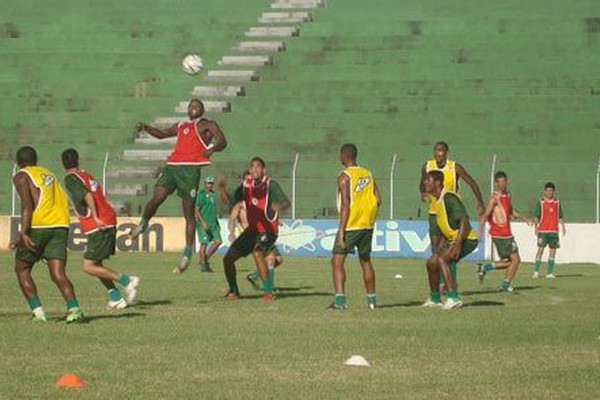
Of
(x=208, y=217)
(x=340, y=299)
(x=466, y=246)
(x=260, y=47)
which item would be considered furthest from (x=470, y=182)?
(x=260, y=47)

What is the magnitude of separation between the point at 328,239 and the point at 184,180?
2058 cm

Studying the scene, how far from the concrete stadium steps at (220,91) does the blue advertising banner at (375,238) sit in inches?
406

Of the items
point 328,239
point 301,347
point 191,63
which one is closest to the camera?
point 301,347

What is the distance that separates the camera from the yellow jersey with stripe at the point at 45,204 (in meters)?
17.1

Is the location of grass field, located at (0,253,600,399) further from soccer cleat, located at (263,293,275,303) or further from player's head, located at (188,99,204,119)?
player's head, located at (188,99,204,119)

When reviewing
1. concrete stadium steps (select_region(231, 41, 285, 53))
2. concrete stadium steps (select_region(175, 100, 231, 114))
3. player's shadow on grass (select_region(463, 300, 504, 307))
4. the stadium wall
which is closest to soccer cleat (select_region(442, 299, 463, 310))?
player's shadow on grass (select_region(463, 300, 504, 307))

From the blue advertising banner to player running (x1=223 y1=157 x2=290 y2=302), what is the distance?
19.4m

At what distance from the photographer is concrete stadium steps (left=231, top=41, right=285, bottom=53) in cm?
5506

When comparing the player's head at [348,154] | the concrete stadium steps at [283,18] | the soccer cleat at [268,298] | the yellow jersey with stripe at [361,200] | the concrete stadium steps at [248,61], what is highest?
the concrete stadium steps at [283,18]

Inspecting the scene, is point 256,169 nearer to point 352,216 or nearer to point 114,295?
point 352,216

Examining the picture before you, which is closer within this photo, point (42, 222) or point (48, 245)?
point (42, 222)

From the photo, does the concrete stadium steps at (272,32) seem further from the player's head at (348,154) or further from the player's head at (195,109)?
the player's head at (348,154)

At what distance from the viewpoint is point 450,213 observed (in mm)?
21000

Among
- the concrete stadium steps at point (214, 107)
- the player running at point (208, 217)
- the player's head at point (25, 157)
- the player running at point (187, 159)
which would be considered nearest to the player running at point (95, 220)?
the player's head at point (25, 157)
